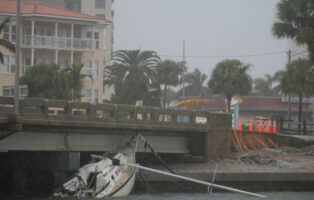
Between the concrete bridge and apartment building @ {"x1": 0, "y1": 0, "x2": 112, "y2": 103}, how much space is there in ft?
80.4

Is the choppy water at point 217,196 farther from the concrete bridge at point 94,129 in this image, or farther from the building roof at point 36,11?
the building roof at point 36,11

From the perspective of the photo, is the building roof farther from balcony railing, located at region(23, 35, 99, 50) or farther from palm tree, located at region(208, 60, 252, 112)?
palm tree, located at region(208, 60, 252, 112)

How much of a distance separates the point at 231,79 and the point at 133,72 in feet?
36.2

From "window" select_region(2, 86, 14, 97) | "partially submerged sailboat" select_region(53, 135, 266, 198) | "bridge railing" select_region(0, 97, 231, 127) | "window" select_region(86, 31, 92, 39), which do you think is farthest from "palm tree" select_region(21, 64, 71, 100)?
"partially submerged sailboat" select_region(53, 135, 266, 198)

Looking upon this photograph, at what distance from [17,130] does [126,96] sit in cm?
3999

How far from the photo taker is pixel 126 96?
5800cm

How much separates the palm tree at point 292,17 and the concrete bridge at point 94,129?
12290 millimetres

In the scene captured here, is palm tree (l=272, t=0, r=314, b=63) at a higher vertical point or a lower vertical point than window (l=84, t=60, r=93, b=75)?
higher

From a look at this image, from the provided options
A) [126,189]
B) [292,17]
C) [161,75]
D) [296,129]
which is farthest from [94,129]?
[161,75]

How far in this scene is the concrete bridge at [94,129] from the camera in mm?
19172

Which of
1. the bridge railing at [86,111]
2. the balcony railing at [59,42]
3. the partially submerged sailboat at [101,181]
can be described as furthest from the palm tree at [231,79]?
the partially submerged sailboat at [101,181]

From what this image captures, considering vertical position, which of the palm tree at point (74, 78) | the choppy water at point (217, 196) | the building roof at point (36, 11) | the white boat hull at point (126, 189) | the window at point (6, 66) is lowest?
the choppy water at point (217, 196)

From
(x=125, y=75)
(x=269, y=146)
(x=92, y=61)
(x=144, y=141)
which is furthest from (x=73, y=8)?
(x=144, y=141)

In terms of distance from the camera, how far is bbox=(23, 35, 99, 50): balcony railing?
47.7 metres
